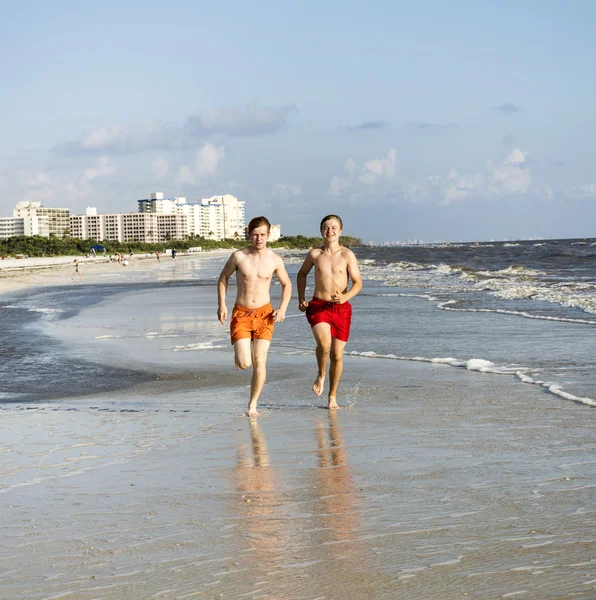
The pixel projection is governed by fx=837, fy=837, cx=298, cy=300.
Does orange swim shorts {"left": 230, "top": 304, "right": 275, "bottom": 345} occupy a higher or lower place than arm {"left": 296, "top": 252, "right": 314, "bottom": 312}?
lower

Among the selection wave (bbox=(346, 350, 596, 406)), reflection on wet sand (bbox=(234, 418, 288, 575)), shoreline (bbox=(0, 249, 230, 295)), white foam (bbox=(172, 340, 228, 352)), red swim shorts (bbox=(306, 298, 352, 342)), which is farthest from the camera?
shoreline (bbox=(0, 249, 230, 295))

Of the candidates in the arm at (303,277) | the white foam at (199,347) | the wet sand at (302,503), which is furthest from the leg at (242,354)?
the white foam at (199,347)

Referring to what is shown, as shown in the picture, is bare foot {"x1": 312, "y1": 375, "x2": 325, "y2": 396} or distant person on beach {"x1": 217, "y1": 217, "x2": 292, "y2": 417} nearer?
distant person on beach {"x1": 217, "y1": 217, "x2": 292, "y2": 417}

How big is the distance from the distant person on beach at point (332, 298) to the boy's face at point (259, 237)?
51 centimetres

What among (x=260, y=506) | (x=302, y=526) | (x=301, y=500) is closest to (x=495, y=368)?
(x=301, y=500)

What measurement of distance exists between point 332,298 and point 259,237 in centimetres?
88

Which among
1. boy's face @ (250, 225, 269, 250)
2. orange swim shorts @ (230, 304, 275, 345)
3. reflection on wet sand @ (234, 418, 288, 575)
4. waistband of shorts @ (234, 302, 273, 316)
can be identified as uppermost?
boy's face @ (250, 225, 269, 250)

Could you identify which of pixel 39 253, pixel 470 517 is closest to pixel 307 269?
pixel 470 517

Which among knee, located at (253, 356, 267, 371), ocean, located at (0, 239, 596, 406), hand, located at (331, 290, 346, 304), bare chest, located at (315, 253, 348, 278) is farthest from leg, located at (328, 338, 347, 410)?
ocean, located at (0, 239, 596, 406)

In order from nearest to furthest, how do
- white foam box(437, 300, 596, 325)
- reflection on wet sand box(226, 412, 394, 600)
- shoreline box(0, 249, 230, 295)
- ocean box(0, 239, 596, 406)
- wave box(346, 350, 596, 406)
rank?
reflection on wet sand box(226, 412, 394, 600), wave box(346, 350, 596, 406), ocean box(0, 239, 596, 406), white foam box(437, 300, 596, 325), shoreline box(0, 249, 230, 295)

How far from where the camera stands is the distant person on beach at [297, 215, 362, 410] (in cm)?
729

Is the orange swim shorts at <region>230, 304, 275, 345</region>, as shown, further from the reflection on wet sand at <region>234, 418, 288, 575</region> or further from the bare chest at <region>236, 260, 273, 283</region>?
the reflection on wet sand at <region>234, 418, 288, 575</region>

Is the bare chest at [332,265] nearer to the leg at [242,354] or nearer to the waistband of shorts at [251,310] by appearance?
the waistband of shorts at [251,310]

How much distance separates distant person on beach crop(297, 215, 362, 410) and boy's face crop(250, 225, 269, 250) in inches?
20.2
